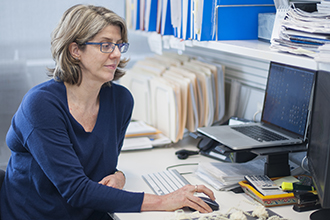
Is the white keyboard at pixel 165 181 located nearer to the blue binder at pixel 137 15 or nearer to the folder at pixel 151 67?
the folder at pixel 151 67

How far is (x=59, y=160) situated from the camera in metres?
1.29

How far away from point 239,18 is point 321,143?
0.73 meters

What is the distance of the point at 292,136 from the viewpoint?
5.23 feet

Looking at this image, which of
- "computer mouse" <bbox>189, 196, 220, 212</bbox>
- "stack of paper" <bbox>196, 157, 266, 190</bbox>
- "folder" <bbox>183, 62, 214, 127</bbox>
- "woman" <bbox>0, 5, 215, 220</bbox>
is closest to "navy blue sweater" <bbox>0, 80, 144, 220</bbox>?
"woman" <bbox>0, 5, 215, 220</bbox>

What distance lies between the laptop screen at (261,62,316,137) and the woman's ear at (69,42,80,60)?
879 mm

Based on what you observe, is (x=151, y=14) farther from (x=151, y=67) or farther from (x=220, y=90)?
(x=220, y=90)

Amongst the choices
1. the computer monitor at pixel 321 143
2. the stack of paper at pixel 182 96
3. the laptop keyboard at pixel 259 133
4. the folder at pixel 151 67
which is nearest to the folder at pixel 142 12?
the folder at pixel 151 67

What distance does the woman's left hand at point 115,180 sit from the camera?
1472mm

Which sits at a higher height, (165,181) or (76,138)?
(76,138)

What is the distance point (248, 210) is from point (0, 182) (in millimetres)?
983

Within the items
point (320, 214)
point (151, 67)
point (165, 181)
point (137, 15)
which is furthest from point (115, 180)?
point (137, 15)

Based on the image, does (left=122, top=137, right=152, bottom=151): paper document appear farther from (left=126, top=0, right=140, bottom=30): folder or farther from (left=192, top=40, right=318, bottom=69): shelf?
(left=126, top=0, right=140, bottom=30): folder

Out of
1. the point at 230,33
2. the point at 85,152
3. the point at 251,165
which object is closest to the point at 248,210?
the point at 251,165

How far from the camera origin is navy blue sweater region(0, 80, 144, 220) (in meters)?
1.29
